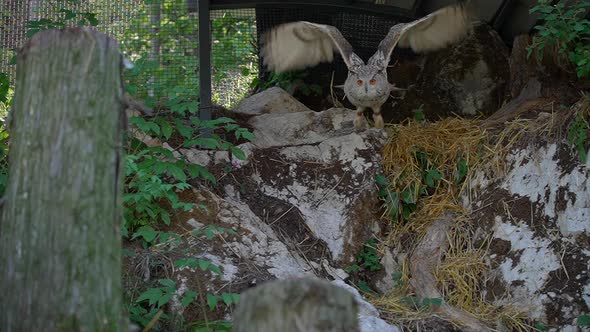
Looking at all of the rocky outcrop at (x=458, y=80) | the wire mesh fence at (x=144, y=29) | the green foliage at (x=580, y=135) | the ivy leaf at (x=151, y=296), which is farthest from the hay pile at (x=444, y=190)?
the wire mesh fence at (x=144, y=29)

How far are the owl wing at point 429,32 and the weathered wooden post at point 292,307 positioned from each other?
452cm

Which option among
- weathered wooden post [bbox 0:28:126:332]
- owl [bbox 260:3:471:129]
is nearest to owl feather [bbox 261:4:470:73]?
owl [bbox 260:3:471:129]

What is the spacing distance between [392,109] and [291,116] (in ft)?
3.86

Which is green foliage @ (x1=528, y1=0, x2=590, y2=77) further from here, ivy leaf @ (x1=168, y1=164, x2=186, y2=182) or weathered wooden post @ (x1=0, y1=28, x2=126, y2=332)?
weathered wooden post @ (x1=0, y1=28, x2=126, y2=332)

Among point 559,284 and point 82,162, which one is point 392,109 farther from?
point 82,162

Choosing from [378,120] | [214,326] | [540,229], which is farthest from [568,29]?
[214,326]

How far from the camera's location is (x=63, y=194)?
2.40m

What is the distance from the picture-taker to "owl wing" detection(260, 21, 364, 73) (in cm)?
657

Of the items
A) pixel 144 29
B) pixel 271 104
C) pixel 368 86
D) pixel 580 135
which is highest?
pixel 144 29

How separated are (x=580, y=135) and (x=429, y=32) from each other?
2.12 m

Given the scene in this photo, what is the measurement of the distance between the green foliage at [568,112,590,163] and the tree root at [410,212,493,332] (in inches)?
39.2

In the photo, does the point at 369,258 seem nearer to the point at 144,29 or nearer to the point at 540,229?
the point at 540,229

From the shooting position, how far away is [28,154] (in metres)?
2.44

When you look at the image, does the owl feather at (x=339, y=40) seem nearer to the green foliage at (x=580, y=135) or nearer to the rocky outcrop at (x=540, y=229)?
the rocky outcrop at (x=540, y=229)
